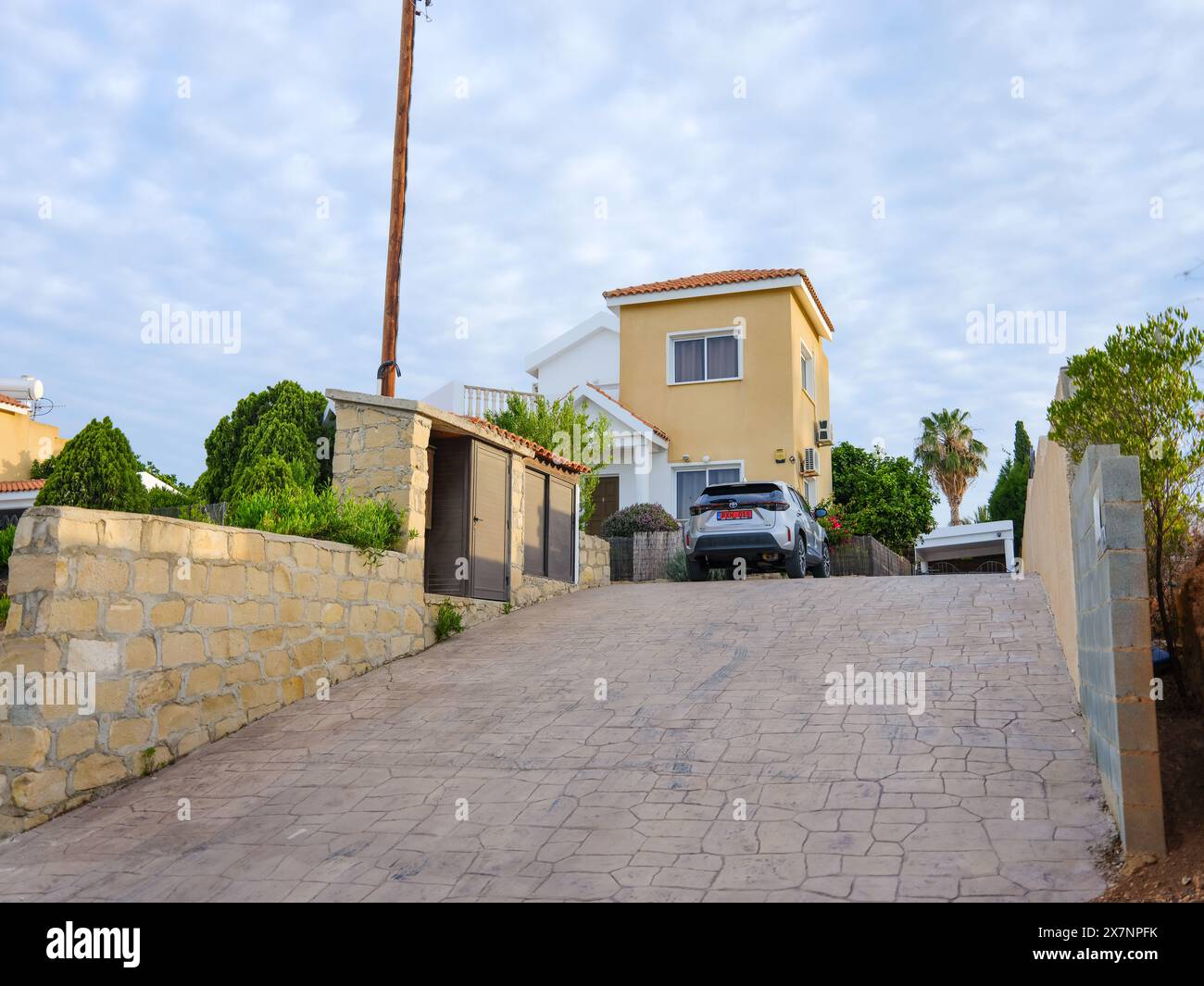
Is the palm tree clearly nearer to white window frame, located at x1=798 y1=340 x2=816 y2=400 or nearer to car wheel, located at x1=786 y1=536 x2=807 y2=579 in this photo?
white window frame, located at x1=798 y1=340 x2=816 y2=400

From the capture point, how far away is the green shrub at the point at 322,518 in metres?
10.8

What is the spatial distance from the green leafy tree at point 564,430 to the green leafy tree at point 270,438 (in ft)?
13.2

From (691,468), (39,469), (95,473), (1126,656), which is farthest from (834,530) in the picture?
(39,469)

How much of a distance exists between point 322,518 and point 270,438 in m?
9.65

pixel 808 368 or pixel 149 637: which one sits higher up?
pixel 808 368

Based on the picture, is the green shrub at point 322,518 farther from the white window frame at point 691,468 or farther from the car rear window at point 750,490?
the white window frame at point 691,468

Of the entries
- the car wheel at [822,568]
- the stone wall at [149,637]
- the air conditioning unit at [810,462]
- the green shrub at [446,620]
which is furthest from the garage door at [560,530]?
the air conditioning unit at [810,462]

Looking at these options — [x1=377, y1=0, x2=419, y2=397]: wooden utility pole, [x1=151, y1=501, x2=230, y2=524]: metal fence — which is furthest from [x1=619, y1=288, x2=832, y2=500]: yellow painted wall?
[x1=151, y1=501, x2=230, y2=524]: metal fence

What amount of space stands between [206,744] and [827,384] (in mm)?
22904

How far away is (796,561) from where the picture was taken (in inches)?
653

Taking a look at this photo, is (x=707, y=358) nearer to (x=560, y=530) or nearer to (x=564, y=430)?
(x=564, y=430)

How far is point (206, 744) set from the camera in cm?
880

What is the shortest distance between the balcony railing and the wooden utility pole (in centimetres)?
826

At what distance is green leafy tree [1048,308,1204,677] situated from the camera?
276 inches
